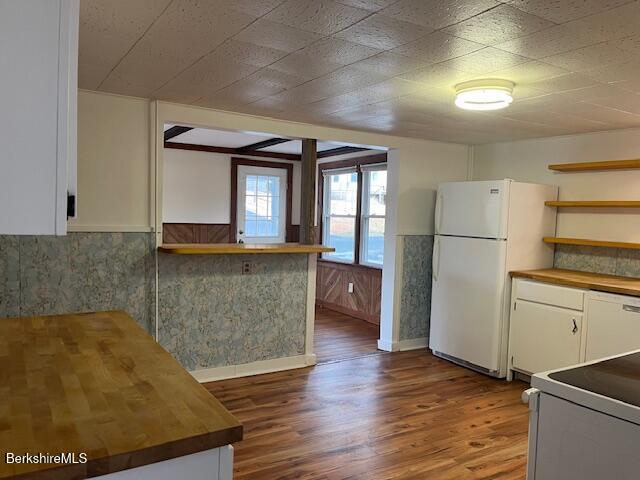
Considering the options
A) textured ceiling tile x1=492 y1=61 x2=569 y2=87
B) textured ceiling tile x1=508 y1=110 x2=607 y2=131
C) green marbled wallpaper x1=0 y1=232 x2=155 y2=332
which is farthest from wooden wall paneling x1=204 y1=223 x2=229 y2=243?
textured ceiling tile x1=492 y1=61 x2=569 y2=87

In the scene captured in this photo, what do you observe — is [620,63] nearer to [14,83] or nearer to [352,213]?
[14,83]

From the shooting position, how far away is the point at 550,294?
3.73m

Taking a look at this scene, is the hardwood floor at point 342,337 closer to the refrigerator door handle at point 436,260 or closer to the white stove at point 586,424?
the refrigerator door handle at point 436,260

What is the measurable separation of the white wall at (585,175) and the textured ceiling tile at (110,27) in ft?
11.7

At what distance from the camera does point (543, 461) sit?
1.44 m

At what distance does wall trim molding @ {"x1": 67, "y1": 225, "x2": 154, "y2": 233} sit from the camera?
126 inches

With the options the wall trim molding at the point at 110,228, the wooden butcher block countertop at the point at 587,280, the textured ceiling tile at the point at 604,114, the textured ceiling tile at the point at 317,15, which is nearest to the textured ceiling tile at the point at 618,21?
the textured ceiling tile at the point at 317,15

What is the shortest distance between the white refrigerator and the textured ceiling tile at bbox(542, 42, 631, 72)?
1.70 meters

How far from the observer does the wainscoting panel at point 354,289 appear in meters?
6.00

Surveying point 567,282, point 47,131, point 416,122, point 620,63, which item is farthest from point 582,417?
point 416,122

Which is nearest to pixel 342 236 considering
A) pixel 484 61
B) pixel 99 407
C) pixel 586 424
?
pixel 484 61

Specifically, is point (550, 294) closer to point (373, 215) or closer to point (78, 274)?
point (373, 215)

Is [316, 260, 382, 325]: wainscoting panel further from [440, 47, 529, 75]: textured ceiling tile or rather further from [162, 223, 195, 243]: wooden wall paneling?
[440, 47, 529, 75]: textured ceiling tile

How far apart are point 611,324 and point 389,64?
2.37 metres
